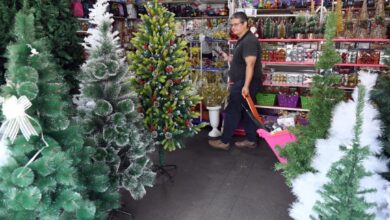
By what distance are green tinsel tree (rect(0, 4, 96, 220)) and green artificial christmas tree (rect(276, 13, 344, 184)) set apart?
3.59 ft

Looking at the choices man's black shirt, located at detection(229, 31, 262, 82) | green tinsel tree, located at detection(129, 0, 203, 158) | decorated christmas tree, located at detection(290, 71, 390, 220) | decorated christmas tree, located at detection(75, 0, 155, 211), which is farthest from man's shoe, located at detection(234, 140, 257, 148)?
decorated christmas tree, located at detection(290, 71, 390, 220)

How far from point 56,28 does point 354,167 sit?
7.99ft

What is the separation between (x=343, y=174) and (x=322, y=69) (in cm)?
64

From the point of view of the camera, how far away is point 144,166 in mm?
2264

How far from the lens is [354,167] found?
1151mm

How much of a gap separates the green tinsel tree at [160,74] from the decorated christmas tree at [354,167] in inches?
67.1

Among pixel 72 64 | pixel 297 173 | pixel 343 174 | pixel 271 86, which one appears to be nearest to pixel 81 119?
pixel 72 64

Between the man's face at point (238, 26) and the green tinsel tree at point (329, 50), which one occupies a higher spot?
the man's face at point (238, 26)

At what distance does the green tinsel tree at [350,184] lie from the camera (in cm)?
114

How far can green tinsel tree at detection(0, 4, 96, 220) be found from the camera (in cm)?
127

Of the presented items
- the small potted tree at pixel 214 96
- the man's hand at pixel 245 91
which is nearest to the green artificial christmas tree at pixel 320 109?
the man's hand at pixel 245 91

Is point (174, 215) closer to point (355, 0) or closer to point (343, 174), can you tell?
point (343, 174)

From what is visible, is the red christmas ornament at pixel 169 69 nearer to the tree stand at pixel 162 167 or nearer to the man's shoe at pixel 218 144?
the tree stand at pixel 162 167

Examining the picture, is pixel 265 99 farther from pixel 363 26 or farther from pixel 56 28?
pixel 56 28
